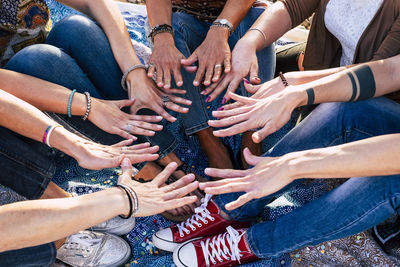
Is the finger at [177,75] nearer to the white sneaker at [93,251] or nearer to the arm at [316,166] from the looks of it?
the arm at [316,166]

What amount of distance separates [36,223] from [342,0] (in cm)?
132

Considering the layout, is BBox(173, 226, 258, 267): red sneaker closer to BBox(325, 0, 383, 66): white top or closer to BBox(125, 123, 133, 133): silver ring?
BBox(125, 123, 133, 133): silver ring

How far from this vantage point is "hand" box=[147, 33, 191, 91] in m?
1.55

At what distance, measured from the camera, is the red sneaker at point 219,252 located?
132 cm

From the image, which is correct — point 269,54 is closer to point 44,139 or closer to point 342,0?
point 342,0

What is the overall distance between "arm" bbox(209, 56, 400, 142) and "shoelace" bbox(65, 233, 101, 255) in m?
0.65

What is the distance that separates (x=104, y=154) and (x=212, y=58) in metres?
0.62

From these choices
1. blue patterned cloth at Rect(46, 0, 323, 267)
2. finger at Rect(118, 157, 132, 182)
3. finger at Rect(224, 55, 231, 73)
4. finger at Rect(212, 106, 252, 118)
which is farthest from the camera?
finger at Rect(224, 55, 231, 73)

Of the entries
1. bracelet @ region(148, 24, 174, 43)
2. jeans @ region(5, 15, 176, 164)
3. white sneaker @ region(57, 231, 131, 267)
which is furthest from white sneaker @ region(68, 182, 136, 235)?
bracelet @ region(148, 24, 174, 43)

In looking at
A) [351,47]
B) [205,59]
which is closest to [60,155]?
[205,59]

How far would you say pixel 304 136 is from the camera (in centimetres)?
129

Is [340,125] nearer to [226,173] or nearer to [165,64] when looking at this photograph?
[226,173]

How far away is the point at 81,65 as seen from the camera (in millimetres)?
1583

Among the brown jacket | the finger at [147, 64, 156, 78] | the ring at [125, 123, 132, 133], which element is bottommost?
the ring at [125, 123, 132, 133]
